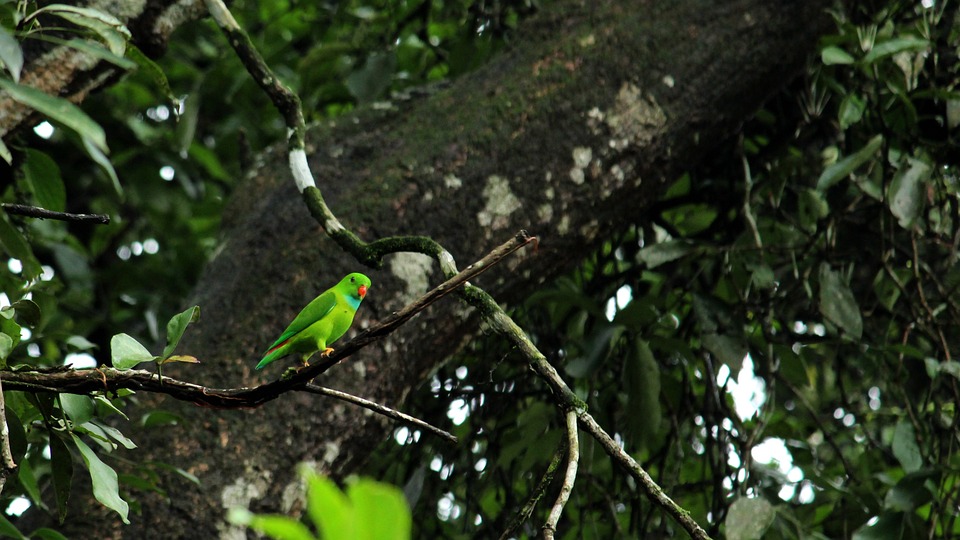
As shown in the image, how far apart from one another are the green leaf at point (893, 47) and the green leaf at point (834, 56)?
0.04 m

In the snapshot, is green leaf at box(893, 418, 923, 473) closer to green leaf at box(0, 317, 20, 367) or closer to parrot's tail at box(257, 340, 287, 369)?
parrot's tail at box(257, 340, 287, 369)

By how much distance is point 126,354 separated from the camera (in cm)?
110

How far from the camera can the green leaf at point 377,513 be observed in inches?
15.6

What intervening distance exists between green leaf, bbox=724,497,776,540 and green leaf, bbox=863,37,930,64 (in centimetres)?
105

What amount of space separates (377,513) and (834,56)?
79.9 inches

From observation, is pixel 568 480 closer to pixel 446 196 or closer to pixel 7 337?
pixel 7 337

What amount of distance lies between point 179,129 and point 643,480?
2.30 m

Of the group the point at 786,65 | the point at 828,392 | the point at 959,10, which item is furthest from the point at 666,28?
the point at 828,392

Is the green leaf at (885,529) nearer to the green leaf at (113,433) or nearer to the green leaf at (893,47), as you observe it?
the green leaf at (893,47)

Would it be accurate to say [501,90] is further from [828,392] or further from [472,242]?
[828,392]

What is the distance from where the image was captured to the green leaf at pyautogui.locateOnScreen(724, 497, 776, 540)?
1954 millimetres

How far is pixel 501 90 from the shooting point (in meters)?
2.12

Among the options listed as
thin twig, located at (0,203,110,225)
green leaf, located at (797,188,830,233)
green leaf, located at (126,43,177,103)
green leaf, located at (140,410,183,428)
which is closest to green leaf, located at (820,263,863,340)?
green leaf, located at (797,188,830,233)

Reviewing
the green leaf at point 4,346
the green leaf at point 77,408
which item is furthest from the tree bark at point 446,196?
the green leaf at point 4,346
